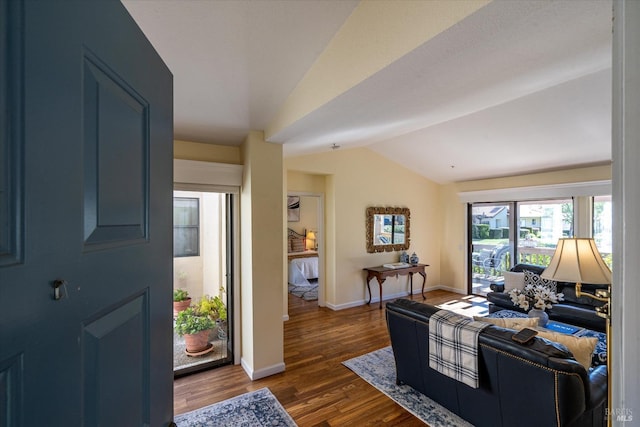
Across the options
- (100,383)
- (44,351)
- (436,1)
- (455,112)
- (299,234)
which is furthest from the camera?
(299,234)

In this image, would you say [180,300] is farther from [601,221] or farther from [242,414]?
[601,221]

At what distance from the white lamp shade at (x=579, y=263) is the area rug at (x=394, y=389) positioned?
142 cm

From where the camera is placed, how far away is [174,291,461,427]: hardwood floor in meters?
2.33

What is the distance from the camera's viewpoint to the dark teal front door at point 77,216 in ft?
1.32

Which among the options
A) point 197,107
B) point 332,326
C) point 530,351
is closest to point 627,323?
point 530,351

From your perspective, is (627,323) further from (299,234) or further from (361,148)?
(299,234)

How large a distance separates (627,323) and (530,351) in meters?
1.49

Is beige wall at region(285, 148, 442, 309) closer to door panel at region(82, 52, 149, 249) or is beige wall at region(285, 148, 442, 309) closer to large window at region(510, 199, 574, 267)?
large window at region(510, 199, 574, 267)

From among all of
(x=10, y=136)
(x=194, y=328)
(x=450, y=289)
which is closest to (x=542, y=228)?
(x=450, y=289)

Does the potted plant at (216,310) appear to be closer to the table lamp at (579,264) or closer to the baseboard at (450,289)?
the table lamp at (579,264)

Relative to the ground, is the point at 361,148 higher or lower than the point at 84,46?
higher

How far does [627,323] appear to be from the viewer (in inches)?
20.3

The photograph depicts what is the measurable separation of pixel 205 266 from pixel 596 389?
12.3 feet

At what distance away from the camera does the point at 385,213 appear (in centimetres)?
564
